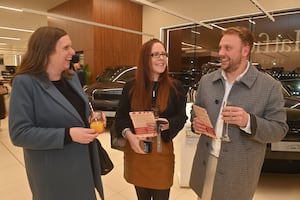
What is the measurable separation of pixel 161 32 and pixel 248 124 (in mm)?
8773

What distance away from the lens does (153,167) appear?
162 centimetres

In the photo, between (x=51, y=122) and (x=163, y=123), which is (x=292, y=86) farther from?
(x=51, y=122)

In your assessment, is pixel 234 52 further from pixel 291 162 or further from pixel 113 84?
pixel 113 84

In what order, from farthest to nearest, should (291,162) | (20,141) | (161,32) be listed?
(161,32)
(291,162)
(20,141)

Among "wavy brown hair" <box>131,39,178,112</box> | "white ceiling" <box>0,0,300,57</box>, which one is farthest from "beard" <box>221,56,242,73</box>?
"white ceiling" <box>0,0,300,57</box>

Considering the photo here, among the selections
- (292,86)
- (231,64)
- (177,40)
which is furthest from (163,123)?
(177,40)

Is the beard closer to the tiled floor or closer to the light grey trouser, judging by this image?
the light grey trouser

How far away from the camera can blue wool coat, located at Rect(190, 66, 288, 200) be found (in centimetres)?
128

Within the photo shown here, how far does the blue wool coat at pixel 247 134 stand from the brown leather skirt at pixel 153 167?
35 centimetres

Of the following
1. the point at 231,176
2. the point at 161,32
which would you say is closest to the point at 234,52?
the point at 231,176

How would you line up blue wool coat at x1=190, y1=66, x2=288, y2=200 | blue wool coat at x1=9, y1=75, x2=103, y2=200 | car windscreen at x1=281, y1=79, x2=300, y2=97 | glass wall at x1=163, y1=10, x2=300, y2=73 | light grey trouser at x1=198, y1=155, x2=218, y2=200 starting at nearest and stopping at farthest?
1. blue wool coat at x1=9, y1=75, x2=103, y2=200
2. blue wool coat at x1=190, y1=66, x2=288, y2=200
3. light grey trouser at x1=198, y1=155, x2=218, y2=200
4. car windscreen at x1=281, y1=79, x2=300, y2=97
5. glass wall at x1=163, y1=10, x2=300, y2=73

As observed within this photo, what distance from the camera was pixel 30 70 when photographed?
126cm

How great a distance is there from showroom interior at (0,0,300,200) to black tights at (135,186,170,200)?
91 centimetres

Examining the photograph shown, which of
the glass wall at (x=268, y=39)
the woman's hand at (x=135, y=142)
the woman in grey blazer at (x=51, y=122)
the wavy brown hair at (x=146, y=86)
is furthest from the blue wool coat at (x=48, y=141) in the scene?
the glass wall at (x=268, y=39)
